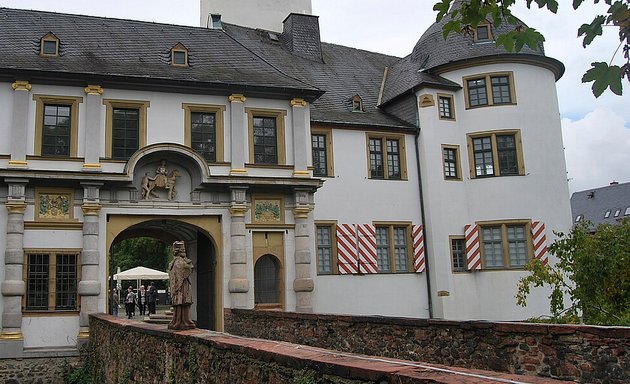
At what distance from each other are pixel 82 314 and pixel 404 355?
956 centimetres

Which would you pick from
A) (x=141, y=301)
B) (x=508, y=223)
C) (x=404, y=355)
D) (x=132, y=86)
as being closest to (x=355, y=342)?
(x=404, y=355)

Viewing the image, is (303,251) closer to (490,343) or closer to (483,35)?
(490,343)

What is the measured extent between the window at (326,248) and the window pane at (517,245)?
20.0 ft

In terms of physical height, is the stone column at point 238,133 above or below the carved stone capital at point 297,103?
below

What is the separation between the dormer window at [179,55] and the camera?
20261mm

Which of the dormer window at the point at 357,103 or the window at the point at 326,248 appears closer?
the window at the point at 326,248

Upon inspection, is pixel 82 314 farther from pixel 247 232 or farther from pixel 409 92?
pixel 409 92

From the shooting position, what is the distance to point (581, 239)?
15.2m

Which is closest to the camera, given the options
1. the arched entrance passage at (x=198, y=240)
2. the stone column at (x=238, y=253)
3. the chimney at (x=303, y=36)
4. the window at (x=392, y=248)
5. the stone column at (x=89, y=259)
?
the stone column at (x=89, y=259)

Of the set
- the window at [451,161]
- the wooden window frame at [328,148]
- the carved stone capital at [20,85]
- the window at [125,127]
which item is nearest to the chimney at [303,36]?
the wooden window frame at [328,148]

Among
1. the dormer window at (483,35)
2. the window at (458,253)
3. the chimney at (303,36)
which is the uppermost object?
the chimney at (303,36)

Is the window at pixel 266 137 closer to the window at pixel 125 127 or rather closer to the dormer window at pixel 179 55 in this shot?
the dormer window at pixel 179 55

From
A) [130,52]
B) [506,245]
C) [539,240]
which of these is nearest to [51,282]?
[130,52]

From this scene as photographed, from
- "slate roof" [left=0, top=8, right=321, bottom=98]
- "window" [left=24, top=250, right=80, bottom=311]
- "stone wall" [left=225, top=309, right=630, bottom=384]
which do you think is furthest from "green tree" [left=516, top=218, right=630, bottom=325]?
"window" [left=24, top=250, right=80, bottom=311]
